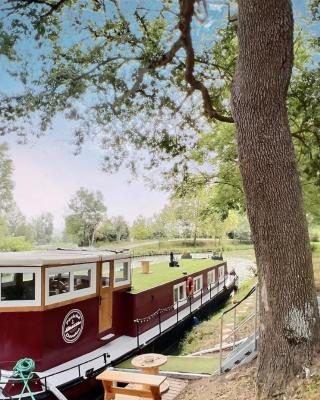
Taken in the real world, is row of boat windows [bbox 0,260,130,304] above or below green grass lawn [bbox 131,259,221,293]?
above

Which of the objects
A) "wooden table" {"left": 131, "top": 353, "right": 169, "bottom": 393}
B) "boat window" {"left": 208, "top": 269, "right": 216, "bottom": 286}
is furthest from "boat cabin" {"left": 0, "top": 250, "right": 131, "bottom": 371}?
"boat window" {"left": 208, "top": 269, "right": 216, "bottom": 286}

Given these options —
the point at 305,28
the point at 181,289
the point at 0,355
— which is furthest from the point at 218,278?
the point at 0,355

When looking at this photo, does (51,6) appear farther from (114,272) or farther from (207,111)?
A: (114,272)

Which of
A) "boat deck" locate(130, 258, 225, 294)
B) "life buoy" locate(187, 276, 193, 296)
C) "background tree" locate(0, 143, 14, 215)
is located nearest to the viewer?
"boat deck" locate(130, 258, 225, 294)

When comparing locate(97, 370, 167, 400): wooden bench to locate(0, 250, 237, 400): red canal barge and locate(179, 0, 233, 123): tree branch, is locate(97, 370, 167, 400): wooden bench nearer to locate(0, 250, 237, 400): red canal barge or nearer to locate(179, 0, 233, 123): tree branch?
locate(0, 250, 237, 400): red canal barge

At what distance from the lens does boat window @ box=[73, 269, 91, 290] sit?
9.07 m

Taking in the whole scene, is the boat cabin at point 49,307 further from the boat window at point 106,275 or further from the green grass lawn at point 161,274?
the green grass lawn at point 161,274

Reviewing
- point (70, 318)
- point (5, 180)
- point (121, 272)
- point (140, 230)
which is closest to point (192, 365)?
point (70, 318)

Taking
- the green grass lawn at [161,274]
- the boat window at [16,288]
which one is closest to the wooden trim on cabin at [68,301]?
the boat window at [16,288]

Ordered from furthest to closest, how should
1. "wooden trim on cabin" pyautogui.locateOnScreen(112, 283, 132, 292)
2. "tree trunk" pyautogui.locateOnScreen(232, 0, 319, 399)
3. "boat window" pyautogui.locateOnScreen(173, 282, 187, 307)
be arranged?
"boat window" pyautogui.locateOnScreen(173, 282, 187, 307) < "wooden trim on cabin" pyautogui.locateOnScreen(112, 283, 132, 292) < "tree trunk" pyautogui.locateOnScreen(232, 0, 319, 399)

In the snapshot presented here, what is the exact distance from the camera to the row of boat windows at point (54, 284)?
26.5 feet

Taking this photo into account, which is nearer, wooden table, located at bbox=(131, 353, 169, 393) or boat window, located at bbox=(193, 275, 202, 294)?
wooden table, located at bbox=(131, 353, 169, 393)

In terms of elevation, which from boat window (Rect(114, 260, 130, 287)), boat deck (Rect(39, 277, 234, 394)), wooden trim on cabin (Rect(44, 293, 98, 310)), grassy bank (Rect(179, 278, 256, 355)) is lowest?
grassy bank (Rect(179, 278, 256, 355))

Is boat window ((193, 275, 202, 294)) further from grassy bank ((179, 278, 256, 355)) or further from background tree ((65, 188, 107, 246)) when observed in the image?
background tree ((65, 188, 107, 246))
